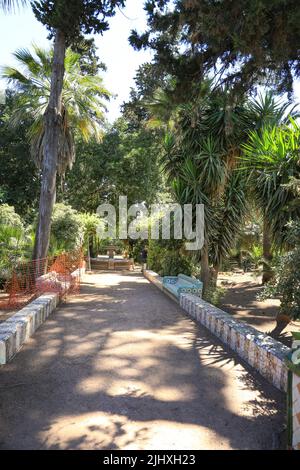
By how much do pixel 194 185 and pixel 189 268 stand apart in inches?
116

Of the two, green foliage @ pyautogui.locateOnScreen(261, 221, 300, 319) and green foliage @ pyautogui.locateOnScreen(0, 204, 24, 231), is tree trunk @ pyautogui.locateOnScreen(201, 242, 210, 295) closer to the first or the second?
green foliage @ pyautogui.locateOnScreen(0, 204, 24, 231)

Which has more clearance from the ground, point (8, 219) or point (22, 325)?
point (8, 219)

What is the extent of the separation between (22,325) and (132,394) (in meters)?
2.02

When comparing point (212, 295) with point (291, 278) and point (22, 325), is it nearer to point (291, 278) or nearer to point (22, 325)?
point (291, 278)

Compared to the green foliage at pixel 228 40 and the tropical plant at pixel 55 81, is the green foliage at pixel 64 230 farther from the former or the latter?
the green foliage at pixel 228 40

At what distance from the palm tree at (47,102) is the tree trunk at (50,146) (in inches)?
1.1

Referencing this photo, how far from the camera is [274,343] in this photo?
453 centimetres

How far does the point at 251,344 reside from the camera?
469 cm

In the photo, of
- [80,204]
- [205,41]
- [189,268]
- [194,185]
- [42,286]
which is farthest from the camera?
[80,204]

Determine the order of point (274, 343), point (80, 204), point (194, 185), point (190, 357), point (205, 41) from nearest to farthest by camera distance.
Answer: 1. point (274, 343)
2. point (190, 357)
3. point (205, 41)
4. point (194, 185)
5. point (80, 204)

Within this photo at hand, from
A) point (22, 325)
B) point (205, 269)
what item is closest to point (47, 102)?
point (205, 269)

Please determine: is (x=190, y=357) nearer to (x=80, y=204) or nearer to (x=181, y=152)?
(x=181, y=152)

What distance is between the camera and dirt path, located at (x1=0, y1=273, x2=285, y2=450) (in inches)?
118
